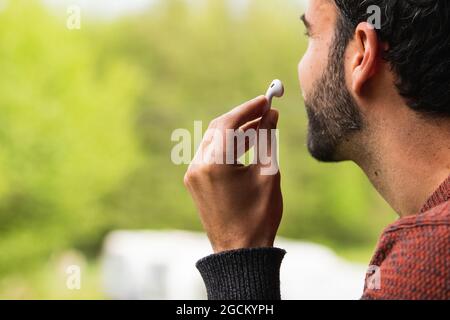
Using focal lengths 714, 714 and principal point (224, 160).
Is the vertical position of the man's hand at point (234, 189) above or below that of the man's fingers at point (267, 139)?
below

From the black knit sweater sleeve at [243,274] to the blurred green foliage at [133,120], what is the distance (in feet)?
22.3

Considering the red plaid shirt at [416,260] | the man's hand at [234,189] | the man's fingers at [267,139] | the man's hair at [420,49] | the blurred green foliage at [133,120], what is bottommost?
the red plaid shirt at [416,260]

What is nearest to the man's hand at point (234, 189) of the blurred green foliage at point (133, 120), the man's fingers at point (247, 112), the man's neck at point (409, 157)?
the man's fingers at point (247, 112)

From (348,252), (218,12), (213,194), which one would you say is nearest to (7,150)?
(218,12)

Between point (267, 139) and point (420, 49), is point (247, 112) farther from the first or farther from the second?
point (420, 49)

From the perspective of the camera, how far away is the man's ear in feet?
2.23

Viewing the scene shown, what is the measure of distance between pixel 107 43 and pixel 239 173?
913 centimetres

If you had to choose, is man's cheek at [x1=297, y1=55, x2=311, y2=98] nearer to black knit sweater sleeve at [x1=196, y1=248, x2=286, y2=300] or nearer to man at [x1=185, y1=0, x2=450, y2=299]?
man at [x1=185, y1=0, x2=450, y2=299]

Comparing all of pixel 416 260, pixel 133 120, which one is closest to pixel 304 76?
pixel 416 260

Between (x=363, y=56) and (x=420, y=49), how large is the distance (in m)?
0.05

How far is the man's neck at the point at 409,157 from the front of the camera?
2.17 feet

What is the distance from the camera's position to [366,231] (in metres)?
8.98

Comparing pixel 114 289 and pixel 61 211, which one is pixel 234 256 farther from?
pixel 61 211

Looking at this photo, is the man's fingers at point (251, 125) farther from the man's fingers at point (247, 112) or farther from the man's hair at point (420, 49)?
the man's hair at point (420, 49)
